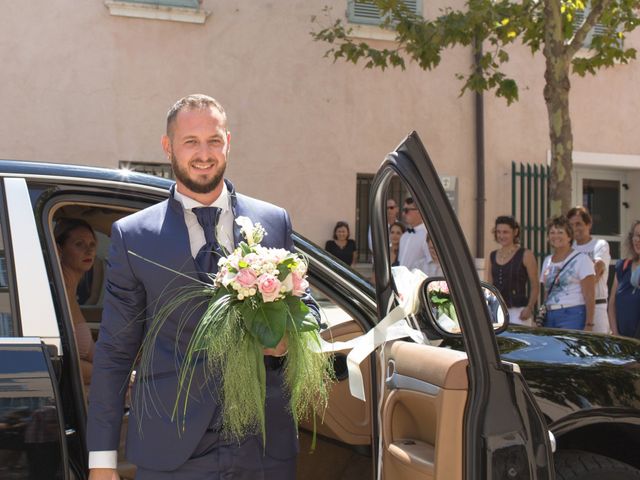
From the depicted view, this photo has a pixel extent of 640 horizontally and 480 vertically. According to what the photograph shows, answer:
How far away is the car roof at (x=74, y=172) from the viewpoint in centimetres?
288

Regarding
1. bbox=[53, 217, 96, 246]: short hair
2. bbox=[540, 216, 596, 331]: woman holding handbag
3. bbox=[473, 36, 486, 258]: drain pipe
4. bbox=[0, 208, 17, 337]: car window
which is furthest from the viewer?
bbox=[473, 36, 486, 258]: drain pipe

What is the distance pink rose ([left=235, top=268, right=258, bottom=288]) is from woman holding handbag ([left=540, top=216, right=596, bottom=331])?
523 centimetres

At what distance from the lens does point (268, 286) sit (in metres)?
2.27

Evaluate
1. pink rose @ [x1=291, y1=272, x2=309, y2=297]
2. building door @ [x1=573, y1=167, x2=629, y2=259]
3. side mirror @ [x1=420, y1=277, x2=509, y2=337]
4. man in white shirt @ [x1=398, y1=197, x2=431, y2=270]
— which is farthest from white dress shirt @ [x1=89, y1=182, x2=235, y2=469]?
building door @ [x1=573, y1=167, x2=629, y2=259]

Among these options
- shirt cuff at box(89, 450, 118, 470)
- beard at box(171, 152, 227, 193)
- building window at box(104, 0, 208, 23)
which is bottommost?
shirt cuff at box(89, 450, 118, 470)

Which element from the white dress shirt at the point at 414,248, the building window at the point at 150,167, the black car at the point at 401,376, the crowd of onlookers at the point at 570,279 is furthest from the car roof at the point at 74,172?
the building window at the point at 150,167

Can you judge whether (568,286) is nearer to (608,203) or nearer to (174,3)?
(174,3)

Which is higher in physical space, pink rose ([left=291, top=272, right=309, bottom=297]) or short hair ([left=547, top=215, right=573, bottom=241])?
short hair ([left=547, top=215, right=573, bottom=241])

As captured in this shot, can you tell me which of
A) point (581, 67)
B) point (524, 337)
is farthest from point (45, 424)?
point (581, 67)

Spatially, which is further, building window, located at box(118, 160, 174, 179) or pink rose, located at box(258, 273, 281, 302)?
building window, located at box(118, 160, 174, 179)

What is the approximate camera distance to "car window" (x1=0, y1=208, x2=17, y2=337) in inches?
105

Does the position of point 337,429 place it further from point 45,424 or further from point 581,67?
point 581,67

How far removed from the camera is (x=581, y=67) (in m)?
9.11

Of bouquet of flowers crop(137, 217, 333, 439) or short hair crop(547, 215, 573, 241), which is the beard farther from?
short hair crop(547, 215, 573, 241)
